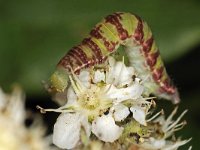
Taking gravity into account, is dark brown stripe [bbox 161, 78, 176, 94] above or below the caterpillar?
below

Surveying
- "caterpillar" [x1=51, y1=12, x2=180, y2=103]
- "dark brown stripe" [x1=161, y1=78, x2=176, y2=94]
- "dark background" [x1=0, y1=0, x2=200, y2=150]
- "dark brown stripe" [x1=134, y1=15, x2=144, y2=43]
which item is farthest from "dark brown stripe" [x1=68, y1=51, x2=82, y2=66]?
"dark background" [x1=0, y1=0, x2=200, y2=150]

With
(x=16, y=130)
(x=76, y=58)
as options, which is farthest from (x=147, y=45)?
(x=16, y=130)

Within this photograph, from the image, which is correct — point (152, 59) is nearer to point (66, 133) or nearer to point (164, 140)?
point (164, 140)

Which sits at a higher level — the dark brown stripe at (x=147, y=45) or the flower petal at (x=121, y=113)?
the dark brown stripe at (x=147, y=45)

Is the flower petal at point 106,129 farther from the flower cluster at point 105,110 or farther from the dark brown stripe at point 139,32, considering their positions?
the dark brown stripe at point 139,32

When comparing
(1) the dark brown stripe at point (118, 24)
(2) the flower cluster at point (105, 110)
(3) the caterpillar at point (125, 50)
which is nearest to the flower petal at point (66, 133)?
(2) the flower cluster at point (105, 110)

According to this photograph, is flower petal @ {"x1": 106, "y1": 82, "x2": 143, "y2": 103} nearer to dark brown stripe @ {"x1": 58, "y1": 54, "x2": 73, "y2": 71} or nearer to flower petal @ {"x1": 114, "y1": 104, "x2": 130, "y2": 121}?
flower petal @ {"x1": 114, "y1": 104, "x2": 130, "y2": 121}

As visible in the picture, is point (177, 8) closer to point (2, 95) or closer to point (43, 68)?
point (43, 68)
